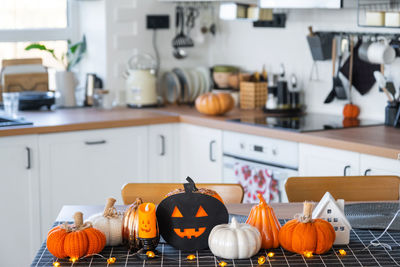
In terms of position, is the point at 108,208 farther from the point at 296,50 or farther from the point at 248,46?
the point at 248,46

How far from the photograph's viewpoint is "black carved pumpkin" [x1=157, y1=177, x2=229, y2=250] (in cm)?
167

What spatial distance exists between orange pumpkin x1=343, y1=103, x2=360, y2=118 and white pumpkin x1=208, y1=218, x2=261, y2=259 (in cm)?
219

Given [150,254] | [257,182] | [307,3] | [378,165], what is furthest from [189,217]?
[307,3]

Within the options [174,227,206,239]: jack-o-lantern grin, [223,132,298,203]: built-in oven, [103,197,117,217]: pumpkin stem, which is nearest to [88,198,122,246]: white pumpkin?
[103,197,117,217]: pumpkin stem

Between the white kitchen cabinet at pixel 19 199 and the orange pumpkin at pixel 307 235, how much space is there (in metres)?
2.07

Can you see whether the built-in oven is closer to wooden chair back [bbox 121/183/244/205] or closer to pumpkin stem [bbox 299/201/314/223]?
wooden chair back [bbox 121/183/244/205]

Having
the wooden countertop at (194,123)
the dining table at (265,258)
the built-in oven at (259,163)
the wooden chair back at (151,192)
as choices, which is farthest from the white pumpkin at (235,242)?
the built-in oven at (259,163)

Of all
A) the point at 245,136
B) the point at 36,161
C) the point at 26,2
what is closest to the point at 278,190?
the point at 245,136

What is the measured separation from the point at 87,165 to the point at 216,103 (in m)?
0.78

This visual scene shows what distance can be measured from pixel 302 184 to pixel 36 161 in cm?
168

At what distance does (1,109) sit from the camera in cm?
404

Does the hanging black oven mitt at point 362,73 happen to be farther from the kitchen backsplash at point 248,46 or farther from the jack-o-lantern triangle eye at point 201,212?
the jack-o-lantern triangle eye at point 201,212

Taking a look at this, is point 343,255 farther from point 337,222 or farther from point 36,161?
point 36,161

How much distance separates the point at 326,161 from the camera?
10.2 feet
